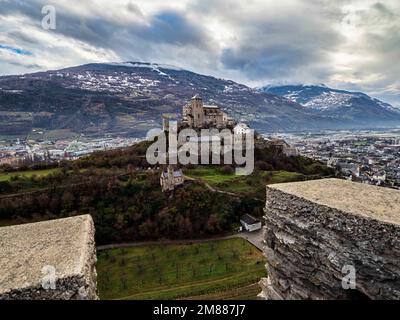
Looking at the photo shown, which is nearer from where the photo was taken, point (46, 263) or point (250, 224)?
point (46, 263)

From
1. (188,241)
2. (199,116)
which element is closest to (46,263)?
(188,241)

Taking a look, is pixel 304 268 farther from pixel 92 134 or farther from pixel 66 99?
pixel 66 99

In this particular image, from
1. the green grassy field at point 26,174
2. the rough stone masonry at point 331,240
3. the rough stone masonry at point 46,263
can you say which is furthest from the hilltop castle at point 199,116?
the rough stone masonry at point 46,263

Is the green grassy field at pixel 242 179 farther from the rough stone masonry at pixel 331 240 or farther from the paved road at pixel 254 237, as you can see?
the rough stone masonry at pixel 331 240

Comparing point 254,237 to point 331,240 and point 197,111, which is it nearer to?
point 331,240

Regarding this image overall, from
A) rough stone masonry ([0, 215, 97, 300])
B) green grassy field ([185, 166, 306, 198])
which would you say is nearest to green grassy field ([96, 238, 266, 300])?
green grassy field ([185, 166, 306, 198])

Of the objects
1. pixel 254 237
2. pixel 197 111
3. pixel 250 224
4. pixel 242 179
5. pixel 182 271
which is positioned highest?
pixel 197 111
